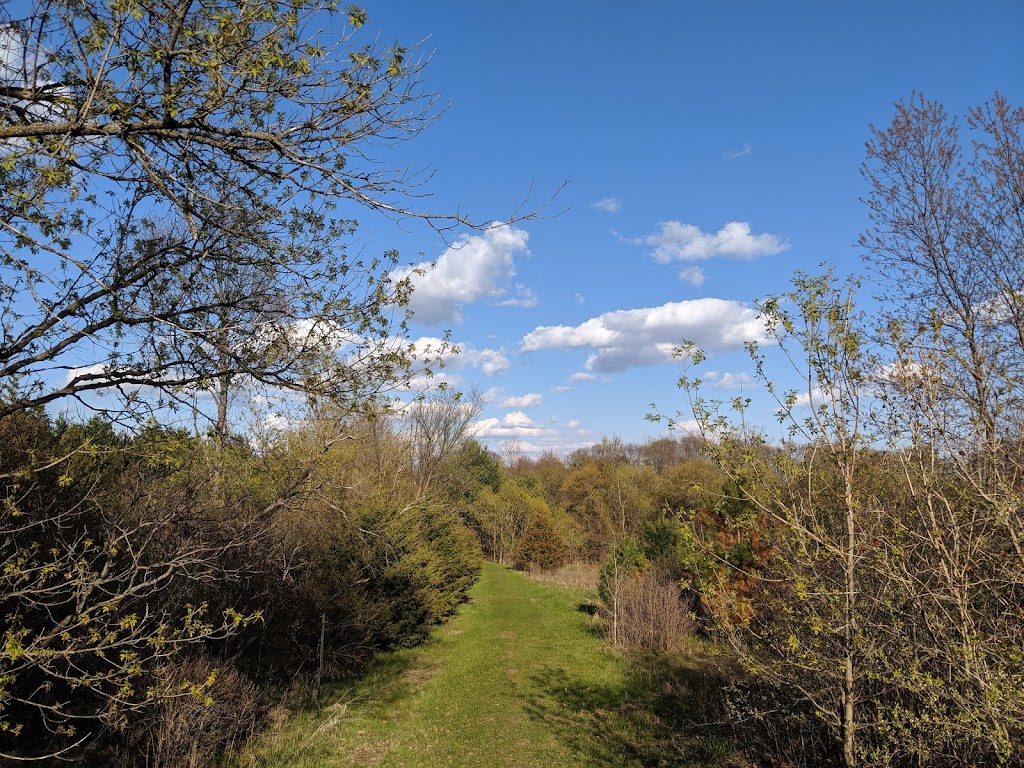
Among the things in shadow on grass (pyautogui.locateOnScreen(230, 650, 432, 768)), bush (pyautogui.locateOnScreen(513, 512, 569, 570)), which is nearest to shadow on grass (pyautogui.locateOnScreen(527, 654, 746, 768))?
shadow on grass (pyautogui.locateOnScreen(230, 650, 432, 768))

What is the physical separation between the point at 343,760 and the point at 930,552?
740 cm

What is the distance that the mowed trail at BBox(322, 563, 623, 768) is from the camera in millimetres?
7742

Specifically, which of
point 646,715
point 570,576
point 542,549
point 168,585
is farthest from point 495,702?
point 542,549

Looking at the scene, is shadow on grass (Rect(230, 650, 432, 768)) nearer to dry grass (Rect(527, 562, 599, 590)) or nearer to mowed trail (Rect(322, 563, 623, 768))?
mowed trail (Rect(322, 563, 623, 768))

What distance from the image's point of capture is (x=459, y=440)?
32.6m

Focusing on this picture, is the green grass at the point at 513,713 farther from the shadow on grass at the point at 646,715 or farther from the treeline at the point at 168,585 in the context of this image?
the treeline at the point at 168,585

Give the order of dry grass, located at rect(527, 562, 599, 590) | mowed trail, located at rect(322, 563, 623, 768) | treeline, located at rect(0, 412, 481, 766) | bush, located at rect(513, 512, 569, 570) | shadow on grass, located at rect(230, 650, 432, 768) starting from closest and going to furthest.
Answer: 1. treeline, located at rect(0, 412, 481, 766)
2. shadow on grass, located at rect(230, 650, 432, 768)
3. mowed trail, located at rect(322, 563, 623, 768)
4. dry grass, located at rect(527, 562, 599, 590)
5. bush, located at rect(513, 512, 569, 570)

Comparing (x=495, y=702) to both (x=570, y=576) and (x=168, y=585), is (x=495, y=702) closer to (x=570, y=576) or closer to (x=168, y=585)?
(x=168, y=585)

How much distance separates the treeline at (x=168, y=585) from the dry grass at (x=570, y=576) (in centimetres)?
1295

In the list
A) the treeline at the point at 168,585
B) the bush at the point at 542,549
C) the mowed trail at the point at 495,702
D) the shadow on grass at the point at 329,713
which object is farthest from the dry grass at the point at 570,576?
the treeline at the point at 168,585

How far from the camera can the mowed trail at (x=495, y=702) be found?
7742 millimetres

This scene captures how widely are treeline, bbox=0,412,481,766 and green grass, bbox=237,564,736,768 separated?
0.93 m

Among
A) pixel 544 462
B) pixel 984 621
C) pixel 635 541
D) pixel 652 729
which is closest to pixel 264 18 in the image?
pixel 984 621

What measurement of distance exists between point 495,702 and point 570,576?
63.5 ft
